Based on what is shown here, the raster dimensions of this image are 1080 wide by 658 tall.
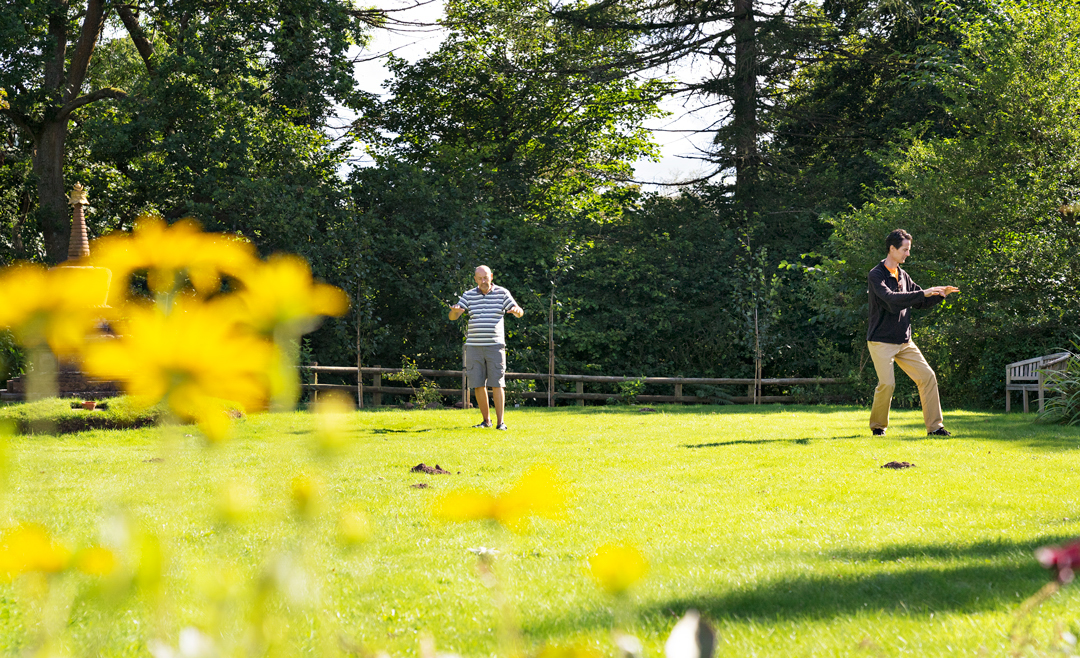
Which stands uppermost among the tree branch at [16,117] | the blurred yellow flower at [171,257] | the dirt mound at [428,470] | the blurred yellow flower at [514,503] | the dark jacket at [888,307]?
the tree branch at [16,117]

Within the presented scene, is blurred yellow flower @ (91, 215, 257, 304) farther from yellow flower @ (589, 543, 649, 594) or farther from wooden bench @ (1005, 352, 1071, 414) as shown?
wooden bench @ (1005, 352, 1071, 414)

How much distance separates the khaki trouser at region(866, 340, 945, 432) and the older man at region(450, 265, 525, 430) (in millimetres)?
3595

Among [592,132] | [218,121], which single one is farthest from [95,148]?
[592,132]

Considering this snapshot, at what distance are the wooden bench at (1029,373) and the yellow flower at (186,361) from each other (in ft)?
36.0

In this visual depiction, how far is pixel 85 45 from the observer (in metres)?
16.2

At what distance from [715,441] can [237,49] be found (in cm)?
1124

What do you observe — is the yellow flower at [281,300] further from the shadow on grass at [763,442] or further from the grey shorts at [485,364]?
the grey shorts at [485,364]

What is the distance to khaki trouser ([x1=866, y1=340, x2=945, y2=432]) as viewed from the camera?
731 cm

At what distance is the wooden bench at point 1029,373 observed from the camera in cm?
1041

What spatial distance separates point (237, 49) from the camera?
1453 centimetres

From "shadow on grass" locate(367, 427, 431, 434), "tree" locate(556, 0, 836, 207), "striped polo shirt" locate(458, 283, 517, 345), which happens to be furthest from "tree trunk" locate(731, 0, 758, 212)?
"shadow on grass" locate(367, 427, 431, 434)

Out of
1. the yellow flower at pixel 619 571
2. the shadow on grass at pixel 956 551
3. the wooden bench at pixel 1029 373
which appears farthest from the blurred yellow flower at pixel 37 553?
the wooden bench at pixel 1029 373

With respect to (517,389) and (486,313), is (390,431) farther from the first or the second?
(517,389)

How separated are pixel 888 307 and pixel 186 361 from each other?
7146 mm
